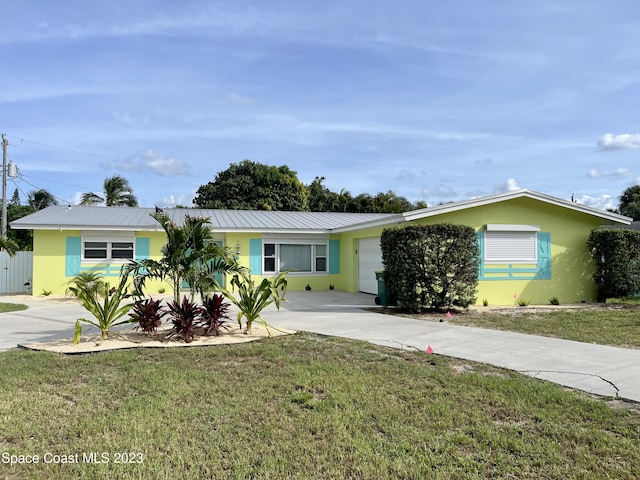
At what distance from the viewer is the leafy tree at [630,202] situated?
34.5 metres

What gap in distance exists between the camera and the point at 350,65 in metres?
14.1

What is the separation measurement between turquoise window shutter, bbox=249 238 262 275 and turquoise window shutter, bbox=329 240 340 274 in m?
3.14

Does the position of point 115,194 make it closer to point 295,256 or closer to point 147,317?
point 295,256

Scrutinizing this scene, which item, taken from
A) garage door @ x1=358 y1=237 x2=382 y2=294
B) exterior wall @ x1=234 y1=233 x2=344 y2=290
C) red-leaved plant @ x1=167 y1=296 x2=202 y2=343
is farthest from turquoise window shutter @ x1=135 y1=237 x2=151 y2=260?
red-leaved plant @ x1=167 y1=296 x2=202 y2=343

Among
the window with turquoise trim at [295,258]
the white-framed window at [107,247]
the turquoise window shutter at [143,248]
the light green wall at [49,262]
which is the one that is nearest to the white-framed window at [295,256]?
the window with turquoise trim at [295,258]

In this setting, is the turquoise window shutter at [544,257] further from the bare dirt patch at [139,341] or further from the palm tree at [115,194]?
the palm tree at [115,194]

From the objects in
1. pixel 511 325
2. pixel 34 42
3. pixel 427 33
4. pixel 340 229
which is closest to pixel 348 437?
pixel 511 325

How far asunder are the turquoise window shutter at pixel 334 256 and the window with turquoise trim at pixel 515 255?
738cm

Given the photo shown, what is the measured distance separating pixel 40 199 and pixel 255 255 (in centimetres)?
2437

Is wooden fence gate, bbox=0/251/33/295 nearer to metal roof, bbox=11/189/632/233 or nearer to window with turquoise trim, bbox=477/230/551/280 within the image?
metal roof, bbox=11/189/632/233

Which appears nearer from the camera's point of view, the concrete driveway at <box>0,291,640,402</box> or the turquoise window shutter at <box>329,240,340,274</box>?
the concrete driveway at <box>0,291,640,402</box>

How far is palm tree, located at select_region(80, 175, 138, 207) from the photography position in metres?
29.8

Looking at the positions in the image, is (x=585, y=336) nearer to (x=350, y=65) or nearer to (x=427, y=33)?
(x=427, y=33)

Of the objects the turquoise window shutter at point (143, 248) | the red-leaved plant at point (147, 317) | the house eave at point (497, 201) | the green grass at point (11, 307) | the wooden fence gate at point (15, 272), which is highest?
the house eave at point (497, 201)
